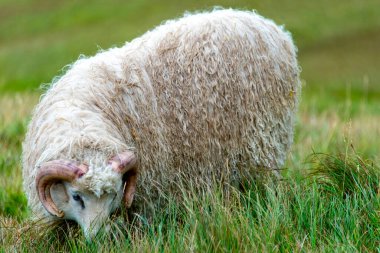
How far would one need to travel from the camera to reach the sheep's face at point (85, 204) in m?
5.74

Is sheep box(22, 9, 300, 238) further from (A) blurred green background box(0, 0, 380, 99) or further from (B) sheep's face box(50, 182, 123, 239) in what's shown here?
(A) blurred green background box(0, 0, 380, 99)

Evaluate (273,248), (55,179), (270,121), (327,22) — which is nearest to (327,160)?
(270,121)

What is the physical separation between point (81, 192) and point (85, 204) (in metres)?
0.12

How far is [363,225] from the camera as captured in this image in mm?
5758

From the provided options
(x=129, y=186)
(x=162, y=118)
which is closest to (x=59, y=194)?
(x=129, y=186)

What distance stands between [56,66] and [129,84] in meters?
20.4

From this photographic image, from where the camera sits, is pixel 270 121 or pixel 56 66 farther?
pixel 56 66

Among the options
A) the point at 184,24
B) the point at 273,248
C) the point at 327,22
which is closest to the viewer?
the point at 273,248

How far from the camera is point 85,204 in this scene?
19.0ft

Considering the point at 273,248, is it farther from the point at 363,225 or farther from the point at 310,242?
the point at 363,225

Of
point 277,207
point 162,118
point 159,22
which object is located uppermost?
point 162,118

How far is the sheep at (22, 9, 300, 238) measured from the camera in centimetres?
584

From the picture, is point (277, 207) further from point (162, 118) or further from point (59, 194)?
point (59, 194)

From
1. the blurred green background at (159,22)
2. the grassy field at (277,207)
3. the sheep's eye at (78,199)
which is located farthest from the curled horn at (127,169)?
the blurred green background at (159,22)
